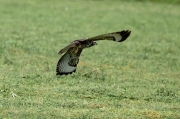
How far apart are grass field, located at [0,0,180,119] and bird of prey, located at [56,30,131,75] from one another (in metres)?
0.42

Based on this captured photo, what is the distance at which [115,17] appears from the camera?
23.6 metres

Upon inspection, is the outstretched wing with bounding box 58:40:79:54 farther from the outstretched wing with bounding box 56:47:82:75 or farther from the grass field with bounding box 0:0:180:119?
the grass field with bounding box 0:0:180:119

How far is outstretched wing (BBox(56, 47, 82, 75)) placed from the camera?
10.1 m

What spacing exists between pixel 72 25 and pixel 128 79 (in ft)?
28.7

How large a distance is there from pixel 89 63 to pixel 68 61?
13.6 feet

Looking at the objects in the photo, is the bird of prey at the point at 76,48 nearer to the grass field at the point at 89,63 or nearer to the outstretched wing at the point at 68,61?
the outstretched wing at the point at 68,61

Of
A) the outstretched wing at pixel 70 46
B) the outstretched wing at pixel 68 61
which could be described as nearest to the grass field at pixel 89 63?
the outstretched wing at pixel 68 61

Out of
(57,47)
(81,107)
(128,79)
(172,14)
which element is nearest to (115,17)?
(172,14)

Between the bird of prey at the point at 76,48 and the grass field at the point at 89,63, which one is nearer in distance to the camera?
the bird of prey at the point at 76,48

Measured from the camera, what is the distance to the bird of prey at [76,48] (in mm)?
9016

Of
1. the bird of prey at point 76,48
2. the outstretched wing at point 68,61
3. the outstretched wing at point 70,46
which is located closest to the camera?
the bird of prey at point 76,48

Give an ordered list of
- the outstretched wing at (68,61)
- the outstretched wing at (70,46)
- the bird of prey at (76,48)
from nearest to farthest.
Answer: the bird of prey at (76,48) → the outstretched wing at (70,46) → the outstretched wing at (68,61)

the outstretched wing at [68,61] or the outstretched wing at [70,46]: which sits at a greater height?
the outstretched wing at [70,46]

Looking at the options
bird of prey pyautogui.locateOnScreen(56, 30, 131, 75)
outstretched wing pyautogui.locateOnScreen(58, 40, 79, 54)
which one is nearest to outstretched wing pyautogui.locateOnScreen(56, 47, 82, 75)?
bird of prey pyautogui.locateOnScreen(56, 30, 131, 75)
